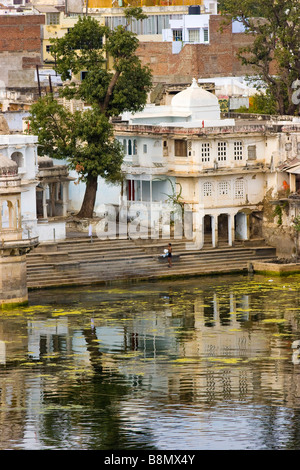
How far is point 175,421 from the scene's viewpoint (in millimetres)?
40406

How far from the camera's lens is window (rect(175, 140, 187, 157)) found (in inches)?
2598

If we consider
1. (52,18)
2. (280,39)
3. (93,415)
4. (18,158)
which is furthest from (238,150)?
(52,18)

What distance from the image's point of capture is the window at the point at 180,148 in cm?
6600

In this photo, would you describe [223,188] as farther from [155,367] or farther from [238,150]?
[155,367]

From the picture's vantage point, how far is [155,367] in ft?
155

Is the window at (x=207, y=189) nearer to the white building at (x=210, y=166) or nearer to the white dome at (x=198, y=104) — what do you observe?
the white building at (x=210, y=166)

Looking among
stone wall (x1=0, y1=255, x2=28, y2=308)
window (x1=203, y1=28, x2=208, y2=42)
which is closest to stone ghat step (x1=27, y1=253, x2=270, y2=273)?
stone wall (x1=0, y1=255, x2=28, y2=308)

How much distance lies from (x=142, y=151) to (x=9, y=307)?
14871 mm

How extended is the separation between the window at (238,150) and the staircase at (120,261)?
13.6 feet

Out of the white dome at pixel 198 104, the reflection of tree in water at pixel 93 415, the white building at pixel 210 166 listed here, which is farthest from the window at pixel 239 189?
the reflection of tree in water at pixel 93 415
